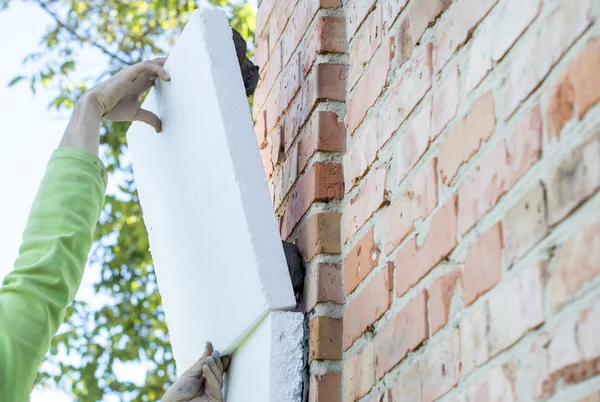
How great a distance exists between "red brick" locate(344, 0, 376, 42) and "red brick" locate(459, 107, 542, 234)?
66 centimetres

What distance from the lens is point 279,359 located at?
171 cm

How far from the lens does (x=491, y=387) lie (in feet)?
3.81

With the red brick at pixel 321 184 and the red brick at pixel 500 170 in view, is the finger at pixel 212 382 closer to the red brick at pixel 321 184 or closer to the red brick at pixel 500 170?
the red brick at pixel 321 184

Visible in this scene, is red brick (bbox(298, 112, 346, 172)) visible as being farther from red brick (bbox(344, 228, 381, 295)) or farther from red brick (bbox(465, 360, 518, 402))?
red brick (bbox(465, 360, 518, 402))

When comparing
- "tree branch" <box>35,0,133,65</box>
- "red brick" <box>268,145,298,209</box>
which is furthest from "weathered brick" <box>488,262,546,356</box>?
"tree branch" <box>35,0,133,65</box>

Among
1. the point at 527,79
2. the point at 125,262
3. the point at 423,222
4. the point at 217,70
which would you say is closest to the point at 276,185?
the point at 217,70

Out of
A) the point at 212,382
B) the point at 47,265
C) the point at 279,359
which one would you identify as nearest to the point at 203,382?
the point at 212,382

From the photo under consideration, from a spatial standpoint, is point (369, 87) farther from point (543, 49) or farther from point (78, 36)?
point (78, 36)

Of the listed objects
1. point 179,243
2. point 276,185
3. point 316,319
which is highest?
point 276,185

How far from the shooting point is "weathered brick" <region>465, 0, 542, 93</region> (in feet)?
3.88

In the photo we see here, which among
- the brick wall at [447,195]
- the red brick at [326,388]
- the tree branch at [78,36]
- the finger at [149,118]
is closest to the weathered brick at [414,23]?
the brick wall at [447,195]

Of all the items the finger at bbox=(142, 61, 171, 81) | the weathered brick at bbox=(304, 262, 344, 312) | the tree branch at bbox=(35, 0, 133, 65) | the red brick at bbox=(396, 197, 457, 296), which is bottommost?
Result: the red brick at bbox=(396, 197, 457, 296)

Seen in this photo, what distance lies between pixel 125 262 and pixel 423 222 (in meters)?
4.84

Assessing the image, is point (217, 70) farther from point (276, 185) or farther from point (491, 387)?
point (491, 387)
